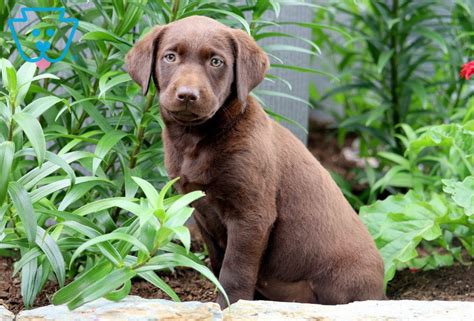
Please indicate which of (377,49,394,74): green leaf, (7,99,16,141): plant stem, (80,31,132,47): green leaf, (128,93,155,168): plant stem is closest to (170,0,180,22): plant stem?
(80,31,132,47): green leaf

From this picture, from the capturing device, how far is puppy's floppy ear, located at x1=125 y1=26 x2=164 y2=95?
10.3 feet

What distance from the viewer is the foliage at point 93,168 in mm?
2721

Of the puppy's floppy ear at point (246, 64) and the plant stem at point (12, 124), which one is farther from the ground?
the puppy's floppy ear at point (246, 64)

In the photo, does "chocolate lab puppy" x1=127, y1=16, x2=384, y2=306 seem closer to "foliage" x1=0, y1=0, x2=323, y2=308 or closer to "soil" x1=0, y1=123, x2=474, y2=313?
"foliage" x1=0, y1=0, x2=323, y2=308

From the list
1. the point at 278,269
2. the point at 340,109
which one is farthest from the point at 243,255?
the point at 340,109

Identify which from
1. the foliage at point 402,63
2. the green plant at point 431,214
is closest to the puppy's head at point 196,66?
the green plant at point 431,214

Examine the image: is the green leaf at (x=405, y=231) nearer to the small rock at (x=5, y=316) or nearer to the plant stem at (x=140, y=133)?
the plant stem at (x=140, y=133)

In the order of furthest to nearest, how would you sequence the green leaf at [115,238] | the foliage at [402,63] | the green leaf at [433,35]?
the foliage at [402,63] → the green leaf at [433,35] → the green leaf at [115,238]

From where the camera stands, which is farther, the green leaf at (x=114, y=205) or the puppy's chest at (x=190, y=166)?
the puppy's chest at (x=190, y=166)

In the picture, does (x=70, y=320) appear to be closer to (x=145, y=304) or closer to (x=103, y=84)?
(x=145, y=304)

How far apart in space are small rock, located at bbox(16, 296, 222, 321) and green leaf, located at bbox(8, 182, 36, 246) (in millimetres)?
273

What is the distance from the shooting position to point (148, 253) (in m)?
2.69

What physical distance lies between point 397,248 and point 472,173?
486mm

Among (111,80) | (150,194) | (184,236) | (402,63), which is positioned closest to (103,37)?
(111,80)
